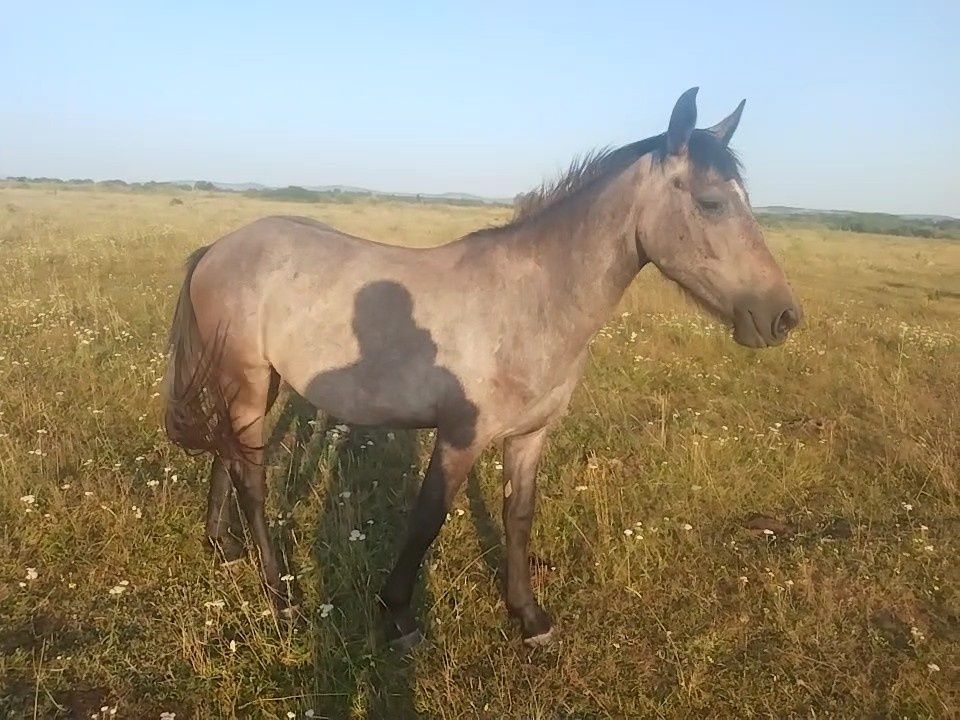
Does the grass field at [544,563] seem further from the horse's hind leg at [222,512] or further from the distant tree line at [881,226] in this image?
the distant tree line at [881,226]

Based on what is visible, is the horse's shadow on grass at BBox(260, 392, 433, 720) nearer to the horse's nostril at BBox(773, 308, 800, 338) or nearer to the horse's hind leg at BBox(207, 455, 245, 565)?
the horse's hind leg at BBox(207, 455, 245, 565)

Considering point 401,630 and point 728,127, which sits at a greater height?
point 728,127

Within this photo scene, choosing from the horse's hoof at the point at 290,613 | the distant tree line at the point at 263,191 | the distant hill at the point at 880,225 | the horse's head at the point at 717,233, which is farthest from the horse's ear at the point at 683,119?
the distant tree line at the point at 263,191

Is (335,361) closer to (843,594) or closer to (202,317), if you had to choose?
(202,317)

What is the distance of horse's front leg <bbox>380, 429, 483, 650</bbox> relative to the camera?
303 centimetres

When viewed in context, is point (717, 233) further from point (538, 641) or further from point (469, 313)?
point (538, 641)

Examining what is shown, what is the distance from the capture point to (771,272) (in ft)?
8.64

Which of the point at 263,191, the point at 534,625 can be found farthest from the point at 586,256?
the point at 263,191

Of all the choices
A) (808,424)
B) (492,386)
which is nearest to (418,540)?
(492,386)

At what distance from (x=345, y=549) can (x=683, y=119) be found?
9.16 feet

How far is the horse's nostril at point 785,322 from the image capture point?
2633 mm

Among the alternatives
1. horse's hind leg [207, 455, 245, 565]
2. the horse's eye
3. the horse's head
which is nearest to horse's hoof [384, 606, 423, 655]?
horse's hind leg [207, 455, 245, 565]

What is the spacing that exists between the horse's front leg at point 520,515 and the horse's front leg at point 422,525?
403 millimetres

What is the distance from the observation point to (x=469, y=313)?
303 centimetres
